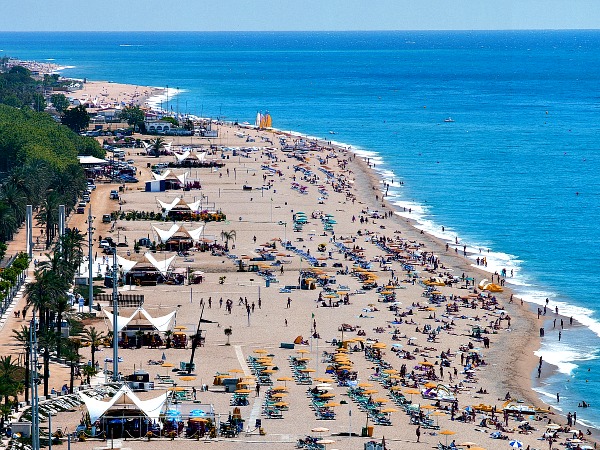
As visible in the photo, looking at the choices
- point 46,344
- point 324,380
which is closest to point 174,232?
point 324,380

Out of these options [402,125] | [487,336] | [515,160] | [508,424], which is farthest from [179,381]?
[402,125]

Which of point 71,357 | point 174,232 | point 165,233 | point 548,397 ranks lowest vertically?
point 548,397

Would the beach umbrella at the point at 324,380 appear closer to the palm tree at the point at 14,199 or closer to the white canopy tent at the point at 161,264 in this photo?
the white canopy tent at the point at 161,264

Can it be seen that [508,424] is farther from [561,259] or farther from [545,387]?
[561,259]

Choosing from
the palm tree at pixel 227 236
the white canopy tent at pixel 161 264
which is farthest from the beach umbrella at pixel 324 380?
the palm tree at pixel 227 236

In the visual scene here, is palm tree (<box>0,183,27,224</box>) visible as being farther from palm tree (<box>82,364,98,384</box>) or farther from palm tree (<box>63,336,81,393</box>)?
palm tree (<box>82,364,98,384</box>)

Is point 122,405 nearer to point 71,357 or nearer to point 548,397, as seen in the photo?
point 71,357

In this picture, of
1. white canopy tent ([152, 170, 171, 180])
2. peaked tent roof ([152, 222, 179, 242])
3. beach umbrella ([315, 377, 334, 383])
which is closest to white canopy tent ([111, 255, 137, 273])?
peaked tent roof ([152, 222, 179, 242])
